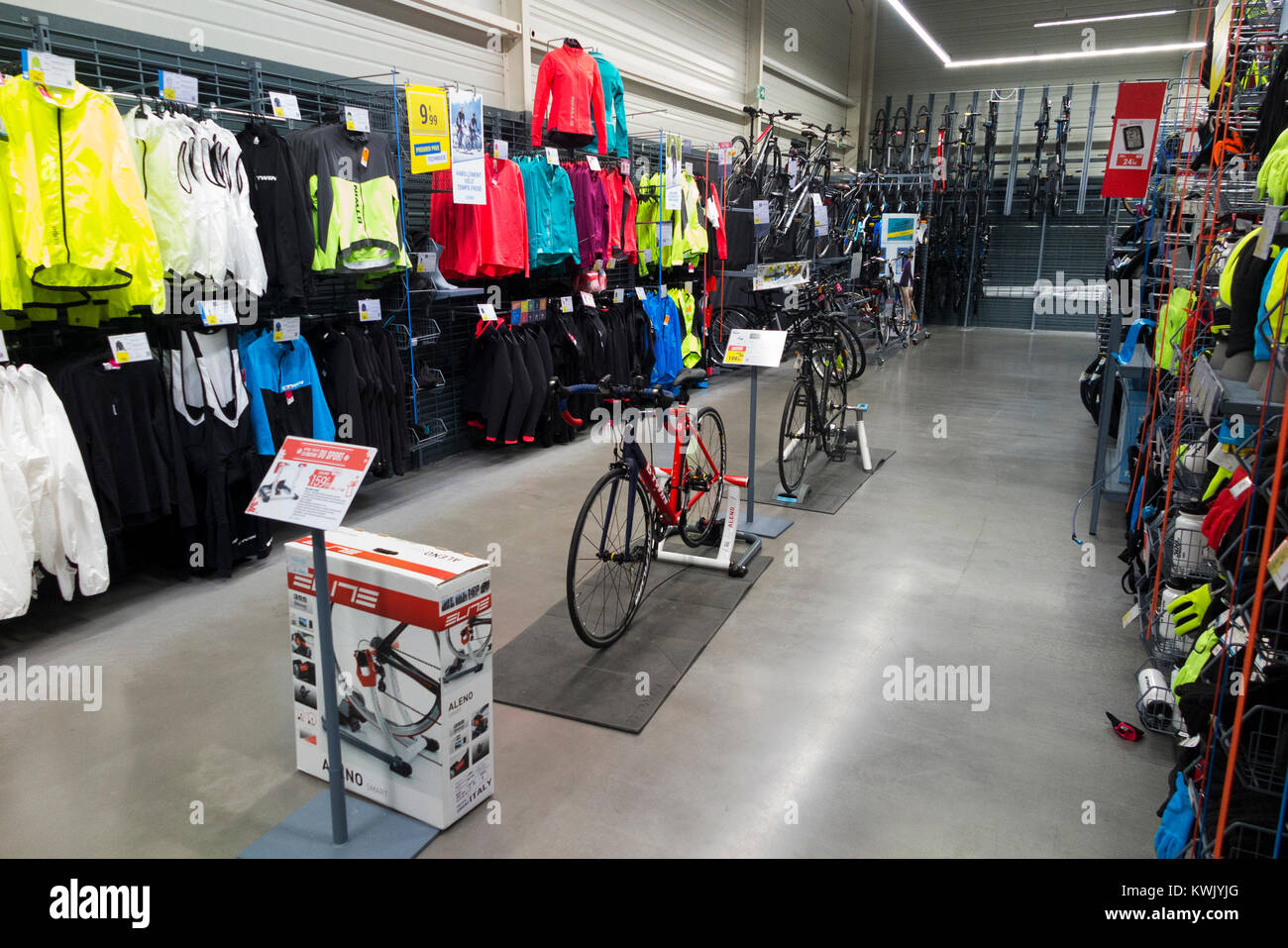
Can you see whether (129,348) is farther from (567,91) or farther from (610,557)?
(567,91)

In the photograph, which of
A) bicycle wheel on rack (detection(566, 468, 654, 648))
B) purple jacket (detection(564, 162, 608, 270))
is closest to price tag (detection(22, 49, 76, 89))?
bicycle wheel on rack (detection(566, 468, 654, 648))

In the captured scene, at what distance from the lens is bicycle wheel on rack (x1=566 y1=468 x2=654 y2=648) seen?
10.8 ft

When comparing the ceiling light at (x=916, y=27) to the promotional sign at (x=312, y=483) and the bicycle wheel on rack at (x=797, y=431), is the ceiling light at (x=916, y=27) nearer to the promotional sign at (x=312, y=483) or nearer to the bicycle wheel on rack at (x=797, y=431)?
the bicycle wheel on rack at (x=797, y=431)

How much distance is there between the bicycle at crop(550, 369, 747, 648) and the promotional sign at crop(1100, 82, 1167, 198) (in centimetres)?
297

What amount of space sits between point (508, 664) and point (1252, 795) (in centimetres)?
237

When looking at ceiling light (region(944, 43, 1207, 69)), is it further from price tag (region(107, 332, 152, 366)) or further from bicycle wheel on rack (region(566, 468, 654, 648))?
price tag (region(107, 332, 152, 366))

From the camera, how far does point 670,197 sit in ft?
24.4

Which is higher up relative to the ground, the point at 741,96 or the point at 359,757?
the point at 741,96

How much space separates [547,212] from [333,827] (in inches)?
192

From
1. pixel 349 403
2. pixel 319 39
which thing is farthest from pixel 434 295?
pixel 319 39

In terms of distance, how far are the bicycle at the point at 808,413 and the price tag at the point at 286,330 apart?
2850 mm

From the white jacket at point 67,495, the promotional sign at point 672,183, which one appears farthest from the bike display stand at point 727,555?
the promotional sign at point 672,183

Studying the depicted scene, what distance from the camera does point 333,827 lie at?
7.43ft

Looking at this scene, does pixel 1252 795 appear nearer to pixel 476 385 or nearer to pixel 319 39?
pixel 476 385
